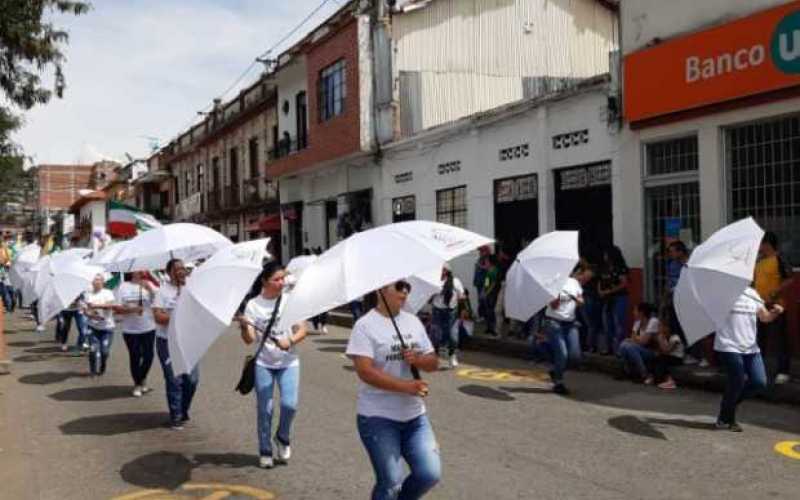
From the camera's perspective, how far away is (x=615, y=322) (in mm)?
12461

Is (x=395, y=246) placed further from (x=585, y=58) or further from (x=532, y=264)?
(x=585, y=58)

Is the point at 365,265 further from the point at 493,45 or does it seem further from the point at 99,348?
the point at 493,45

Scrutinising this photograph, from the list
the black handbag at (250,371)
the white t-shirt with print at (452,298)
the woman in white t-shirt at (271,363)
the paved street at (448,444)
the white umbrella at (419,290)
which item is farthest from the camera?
the white t-shirt with print at (452,298)

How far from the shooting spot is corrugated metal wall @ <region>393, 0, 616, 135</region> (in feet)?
76.3

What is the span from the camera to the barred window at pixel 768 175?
1126cm

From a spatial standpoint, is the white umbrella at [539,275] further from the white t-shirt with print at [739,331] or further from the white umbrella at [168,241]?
the white umbrella at [168,241]

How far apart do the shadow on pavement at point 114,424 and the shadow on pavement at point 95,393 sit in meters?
1.19

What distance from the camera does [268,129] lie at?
110 feet

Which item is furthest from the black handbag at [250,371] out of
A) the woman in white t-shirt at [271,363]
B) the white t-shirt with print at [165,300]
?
the white t-shirt with print at [165,300]

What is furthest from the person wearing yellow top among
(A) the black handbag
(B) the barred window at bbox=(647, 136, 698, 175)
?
(A) the black handbag

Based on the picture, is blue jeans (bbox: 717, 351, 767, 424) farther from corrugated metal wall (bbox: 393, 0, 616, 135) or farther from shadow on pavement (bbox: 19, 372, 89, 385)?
corrugated metal wall (bbox: 393, 0, 616, 135)

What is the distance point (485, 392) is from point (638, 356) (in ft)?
6.69

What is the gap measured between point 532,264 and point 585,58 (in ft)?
51.0

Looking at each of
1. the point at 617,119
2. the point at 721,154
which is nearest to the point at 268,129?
the point at 617,119
